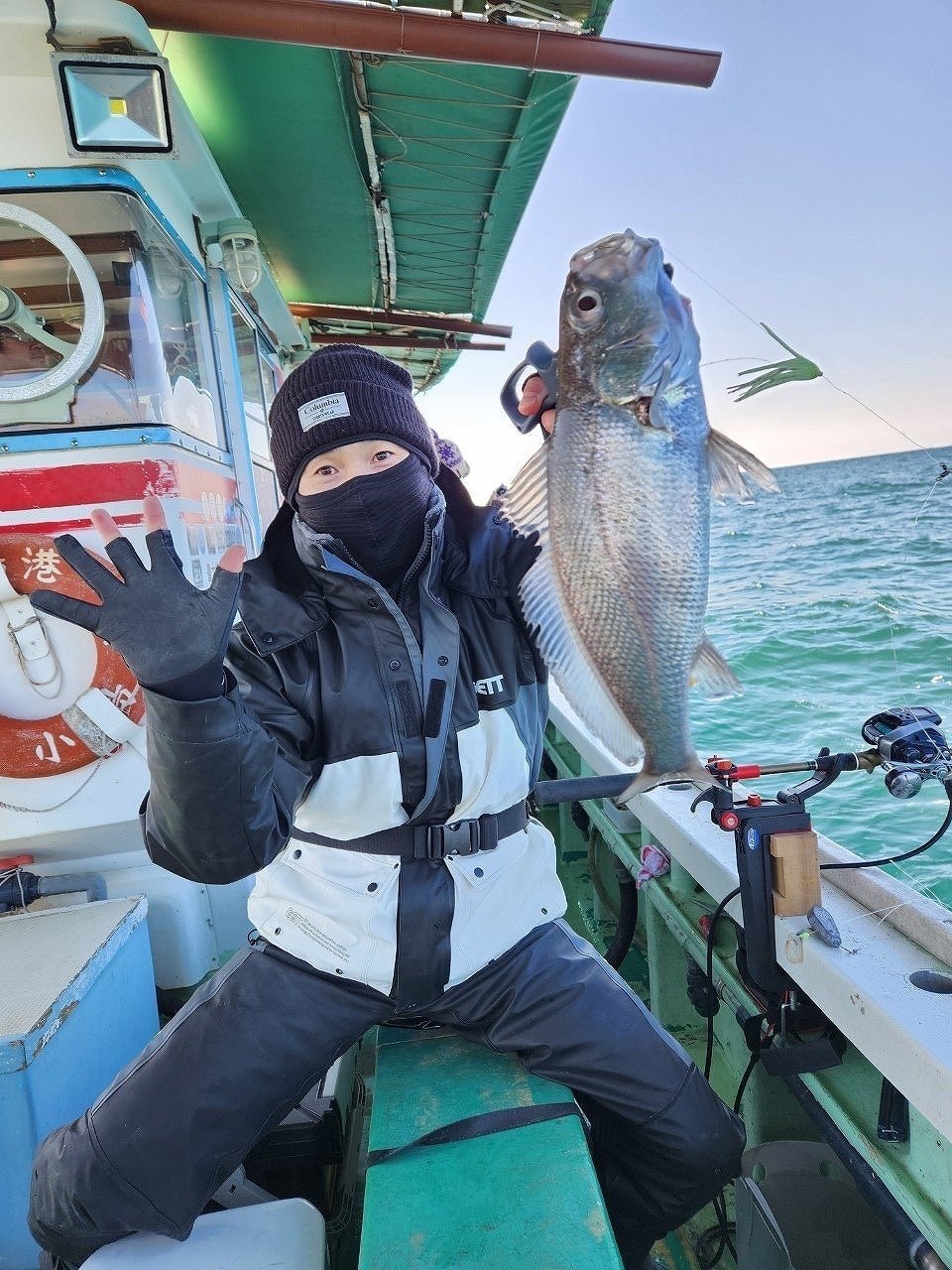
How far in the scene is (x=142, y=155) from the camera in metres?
3.16

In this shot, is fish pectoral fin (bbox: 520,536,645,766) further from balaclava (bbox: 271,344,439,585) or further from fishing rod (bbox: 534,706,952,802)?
balaclava (bbox: 271,344,439,585)

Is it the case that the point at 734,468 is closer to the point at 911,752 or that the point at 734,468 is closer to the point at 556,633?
the point at 556,633

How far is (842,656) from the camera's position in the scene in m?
10.4

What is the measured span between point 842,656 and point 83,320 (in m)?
9.73

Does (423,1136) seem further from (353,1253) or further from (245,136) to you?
(245,136)

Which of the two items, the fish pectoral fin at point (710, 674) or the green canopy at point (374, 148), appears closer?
the fish pectoral fin at point (710, 674)

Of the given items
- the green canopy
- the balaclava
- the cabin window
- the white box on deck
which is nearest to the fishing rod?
the balaclava

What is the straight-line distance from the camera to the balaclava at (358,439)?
2.07m

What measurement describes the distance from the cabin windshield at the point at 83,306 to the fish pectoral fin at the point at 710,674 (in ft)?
9.13

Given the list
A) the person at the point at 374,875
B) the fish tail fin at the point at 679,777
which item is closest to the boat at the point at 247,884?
the person at the point at 374,875

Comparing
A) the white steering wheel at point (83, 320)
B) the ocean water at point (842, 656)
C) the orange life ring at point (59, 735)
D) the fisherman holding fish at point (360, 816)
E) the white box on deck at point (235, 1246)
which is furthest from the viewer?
the ocean water at point (842, 656)

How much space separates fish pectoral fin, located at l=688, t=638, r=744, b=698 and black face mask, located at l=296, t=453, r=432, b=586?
91 centimetres

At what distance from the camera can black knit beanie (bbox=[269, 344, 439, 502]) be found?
2.09m

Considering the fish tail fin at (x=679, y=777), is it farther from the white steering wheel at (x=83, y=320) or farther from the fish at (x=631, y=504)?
the white steering wheel at (x=83, y=320)
